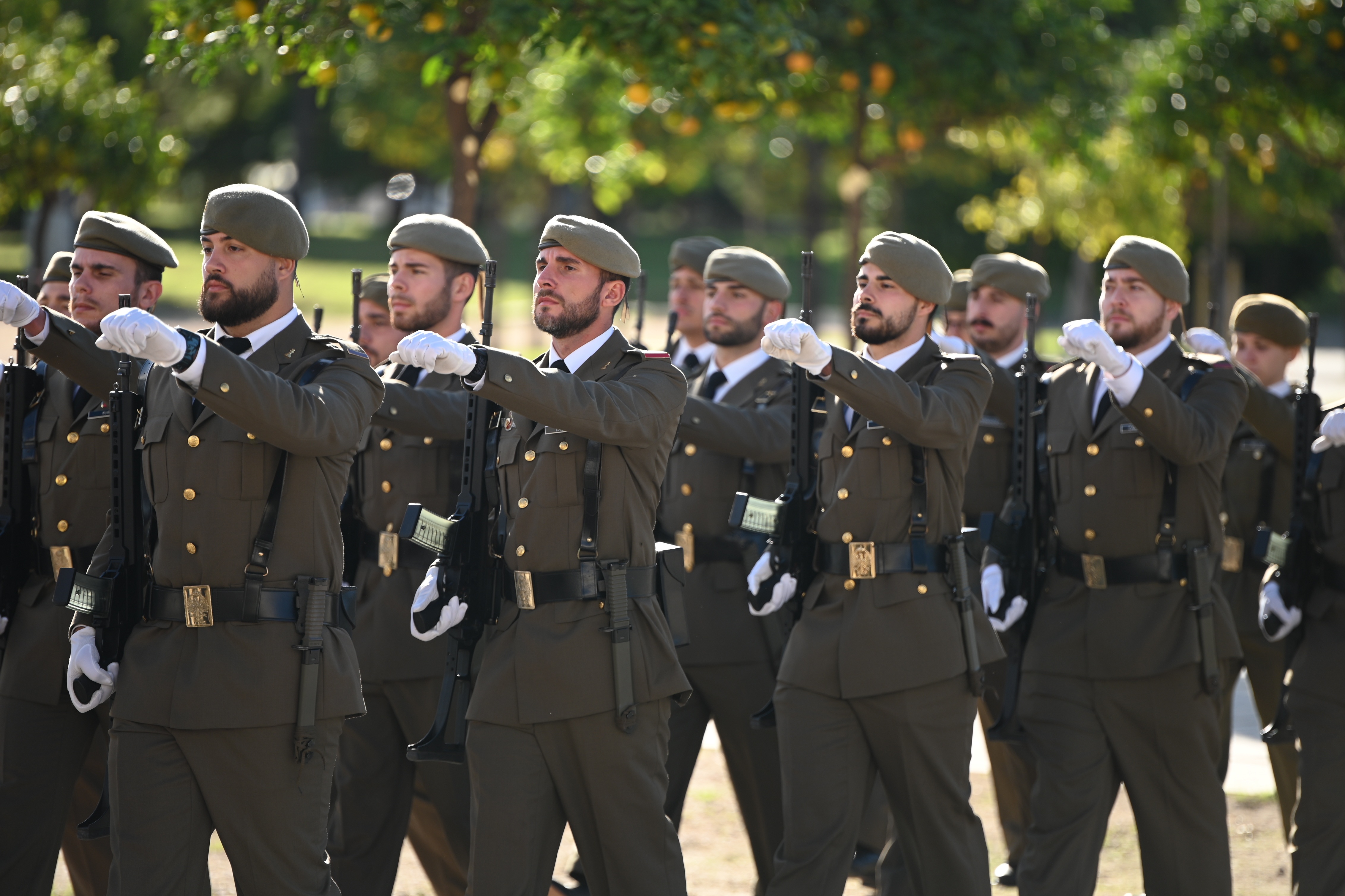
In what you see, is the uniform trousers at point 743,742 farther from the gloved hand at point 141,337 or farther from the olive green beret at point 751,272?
the gloved hand at point 141,337

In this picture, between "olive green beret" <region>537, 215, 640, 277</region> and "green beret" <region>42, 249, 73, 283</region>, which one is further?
"green beret" <region>42, 249, 73, 283</region>

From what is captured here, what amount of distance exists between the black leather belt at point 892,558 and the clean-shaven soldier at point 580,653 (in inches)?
26.6

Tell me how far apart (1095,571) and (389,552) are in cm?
227

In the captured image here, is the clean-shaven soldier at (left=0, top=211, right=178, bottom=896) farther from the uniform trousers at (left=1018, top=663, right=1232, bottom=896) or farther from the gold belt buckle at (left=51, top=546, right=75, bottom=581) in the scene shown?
the uniform trousers at (left=1018, top=663, right=1232, bottom=896)

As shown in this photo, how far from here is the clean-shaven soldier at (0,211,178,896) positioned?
4273 mm

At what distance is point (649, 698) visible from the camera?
13.2 ft

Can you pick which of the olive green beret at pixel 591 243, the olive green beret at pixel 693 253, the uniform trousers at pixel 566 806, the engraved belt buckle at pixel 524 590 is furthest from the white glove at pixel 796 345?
the olive green beret at pixel 693 253

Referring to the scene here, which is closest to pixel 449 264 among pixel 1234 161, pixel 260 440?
pixel 260 440

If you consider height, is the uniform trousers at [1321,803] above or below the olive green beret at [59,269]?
below

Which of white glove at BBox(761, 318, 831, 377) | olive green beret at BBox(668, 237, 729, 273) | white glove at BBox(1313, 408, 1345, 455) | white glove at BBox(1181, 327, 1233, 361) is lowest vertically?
white glove at BBox(1313, 408, 1345, 455)

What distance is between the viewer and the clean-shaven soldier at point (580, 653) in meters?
3.94

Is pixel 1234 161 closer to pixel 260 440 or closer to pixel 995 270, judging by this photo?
pixel 995 270

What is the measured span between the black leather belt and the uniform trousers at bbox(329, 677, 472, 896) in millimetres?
1355

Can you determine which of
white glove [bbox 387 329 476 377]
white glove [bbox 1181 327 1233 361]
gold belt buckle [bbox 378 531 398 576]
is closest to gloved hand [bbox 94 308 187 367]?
white glove [bbox 387 329 476 377]
